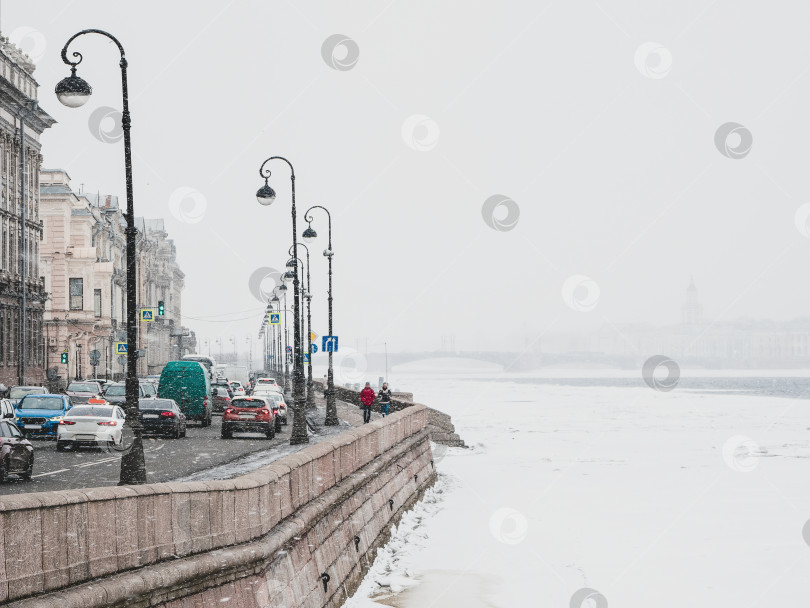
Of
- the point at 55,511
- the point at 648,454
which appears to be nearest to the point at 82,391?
the point at 648,454

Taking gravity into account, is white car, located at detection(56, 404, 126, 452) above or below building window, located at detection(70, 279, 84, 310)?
below

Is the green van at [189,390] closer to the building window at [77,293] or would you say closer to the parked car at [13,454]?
the parked car at [13,454]

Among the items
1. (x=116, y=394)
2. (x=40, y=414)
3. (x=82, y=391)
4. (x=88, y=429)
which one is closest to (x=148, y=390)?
(x=116, y=394)

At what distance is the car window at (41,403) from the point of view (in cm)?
3647

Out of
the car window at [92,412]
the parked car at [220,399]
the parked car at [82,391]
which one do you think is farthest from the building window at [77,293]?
the car window at [92,412]

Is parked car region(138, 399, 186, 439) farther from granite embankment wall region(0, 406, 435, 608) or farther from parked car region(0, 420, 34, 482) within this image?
granite embankment wall region(0, 406, 435, 608)

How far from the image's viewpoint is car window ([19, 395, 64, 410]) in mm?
36469

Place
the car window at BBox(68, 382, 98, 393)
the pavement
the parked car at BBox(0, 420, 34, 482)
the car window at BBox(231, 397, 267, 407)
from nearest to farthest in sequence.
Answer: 1. the parked car at BBox(0, 420, 34, 482)
2. the pavement
3. the car window at BBox(231, 397, 267, 407)
4. the car window at BBox(68, 382, 98, 393)

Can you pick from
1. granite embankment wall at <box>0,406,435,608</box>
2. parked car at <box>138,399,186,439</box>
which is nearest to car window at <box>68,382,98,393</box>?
parked car at <box>138,399,186,439</box>

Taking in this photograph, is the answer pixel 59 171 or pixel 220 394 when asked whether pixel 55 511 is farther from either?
pixel 59 171

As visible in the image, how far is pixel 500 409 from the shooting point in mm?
113250

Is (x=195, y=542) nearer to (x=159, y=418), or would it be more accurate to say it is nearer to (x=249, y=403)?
(x=159, y=418)

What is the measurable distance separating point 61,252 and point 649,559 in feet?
245

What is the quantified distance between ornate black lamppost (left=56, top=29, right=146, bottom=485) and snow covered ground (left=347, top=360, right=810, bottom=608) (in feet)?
13.3
